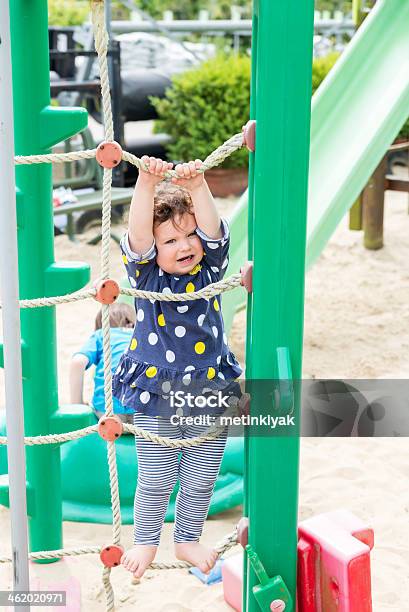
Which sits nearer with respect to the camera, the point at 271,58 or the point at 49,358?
the point at 271,58

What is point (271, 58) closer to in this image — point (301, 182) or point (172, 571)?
point (301, 182)

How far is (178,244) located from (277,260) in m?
0.23

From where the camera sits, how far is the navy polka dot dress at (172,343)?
1913mm

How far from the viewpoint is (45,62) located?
2.16m

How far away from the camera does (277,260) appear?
1754mm

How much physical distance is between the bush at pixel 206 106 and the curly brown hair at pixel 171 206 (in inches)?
229

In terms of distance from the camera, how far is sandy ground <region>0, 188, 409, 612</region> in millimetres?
2465

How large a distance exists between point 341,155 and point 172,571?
2.20 metres

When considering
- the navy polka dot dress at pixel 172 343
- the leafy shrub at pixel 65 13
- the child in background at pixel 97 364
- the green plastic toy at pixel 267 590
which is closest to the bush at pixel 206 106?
the child in background at pixel 97 364

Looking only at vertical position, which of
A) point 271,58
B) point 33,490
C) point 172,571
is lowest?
point 172,571

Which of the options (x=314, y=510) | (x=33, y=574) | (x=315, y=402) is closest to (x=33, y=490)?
(x=33, y=574)

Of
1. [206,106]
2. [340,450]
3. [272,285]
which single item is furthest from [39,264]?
[206,106]

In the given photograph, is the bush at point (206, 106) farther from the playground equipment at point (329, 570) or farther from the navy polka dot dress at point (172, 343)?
the playground equipment at point (329, 570)

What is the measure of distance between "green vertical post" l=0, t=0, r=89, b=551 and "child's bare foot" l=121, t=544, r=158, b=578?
1.50ft
